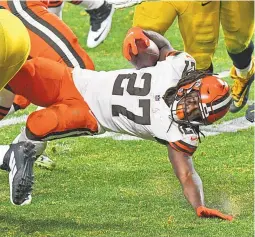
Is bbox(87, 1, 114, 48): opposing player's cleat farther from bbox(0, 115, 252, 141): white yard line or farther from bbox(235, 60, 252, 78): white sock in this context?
bbox(235, 60, 252, 78): white sock

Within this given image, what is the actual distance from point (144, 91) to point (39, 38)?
0.82 meters

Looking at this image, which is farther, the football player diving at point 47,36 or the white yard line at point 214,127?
the white yard line at point 214,127

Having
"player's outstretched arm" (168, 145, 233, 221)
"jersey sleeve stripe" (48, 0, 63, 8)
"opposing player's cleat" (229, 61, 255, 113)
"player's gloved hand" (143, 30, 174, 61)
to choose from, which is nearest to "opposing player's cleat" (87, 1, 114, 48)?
"jersey sleeve stripe" (48, 0, 63, 8)

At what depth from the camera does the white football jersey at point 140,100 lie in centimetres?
495

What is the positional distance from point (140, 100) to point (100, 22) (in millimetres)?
3565

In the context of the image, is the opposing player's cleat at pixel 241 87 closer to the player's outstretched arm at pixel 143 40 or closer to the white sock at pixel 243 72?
the white sock at pixel 243 72

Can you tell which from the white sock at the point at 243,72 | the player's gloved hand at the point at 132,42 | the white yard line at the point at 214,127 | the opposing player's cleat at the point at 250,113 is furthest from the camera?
the opposing player's cleat at the point at 250,113

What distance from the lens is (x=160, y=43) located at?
18.0ft

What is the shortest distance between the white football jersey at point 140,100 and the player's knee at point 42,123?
0.19m

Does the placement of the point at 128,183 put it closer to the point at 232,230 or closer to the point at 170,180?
the point at 170,180

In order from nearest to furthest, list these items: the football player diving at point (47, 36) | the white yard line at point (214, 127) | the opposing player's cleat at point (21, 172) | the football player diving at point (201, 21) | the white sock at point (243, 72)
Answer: the opposing player's cleat at point (21, 172), the football player diving at point (47, 36), the football player diving at point (201, 21), the white yard line at point (214, 127), the white sock at point (243, 72)

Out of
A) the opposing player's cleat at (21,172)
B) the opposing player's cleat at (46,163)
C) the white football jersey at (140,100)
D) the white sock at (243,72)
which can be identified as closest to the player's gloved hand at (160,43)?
the white football jersey at (140,100)

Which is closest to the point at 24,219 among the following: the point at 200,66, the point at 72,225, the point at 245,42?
the point at 72,225

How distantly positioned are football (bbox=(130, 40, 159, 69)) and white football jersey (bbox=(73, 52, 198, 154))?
Result: 18cm
